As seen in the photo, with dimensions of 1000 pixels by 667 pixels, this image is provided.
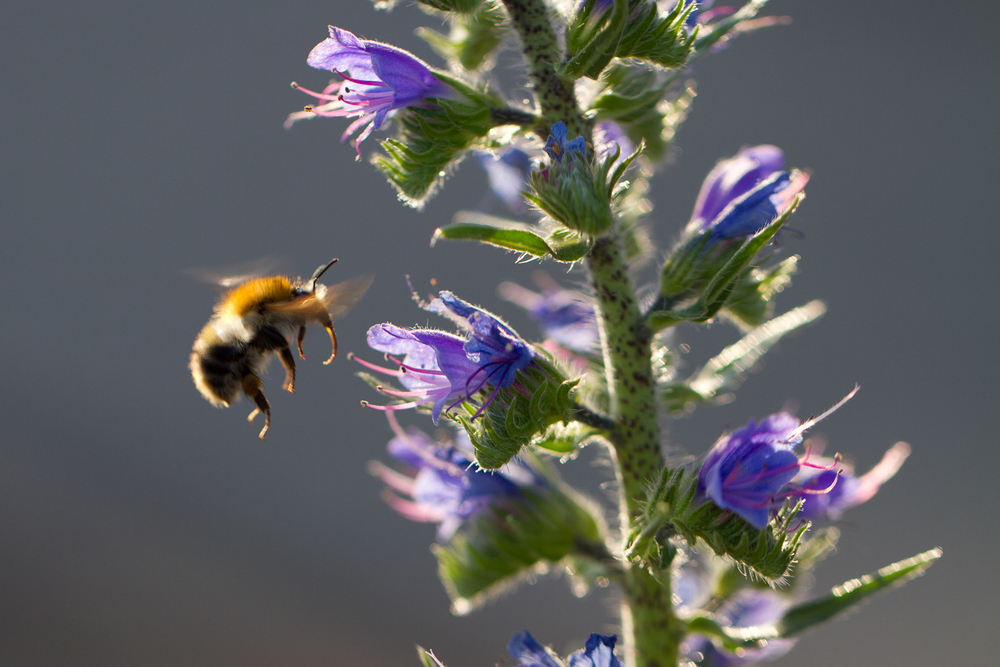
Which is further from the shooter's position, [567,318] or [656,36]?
[567,318]

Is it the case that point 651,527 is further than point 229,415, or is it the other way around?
point 229,415

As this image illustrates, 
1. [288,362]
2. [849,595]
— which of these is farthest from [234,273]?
[849,595]

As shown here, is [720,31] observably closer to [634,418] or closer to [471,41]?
[471,41]

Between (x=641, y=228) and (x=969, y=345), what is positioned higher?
(x=641, y=228)

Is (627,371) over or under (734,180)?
under

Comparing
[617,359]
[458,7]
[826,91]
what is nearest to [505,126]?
[458,7]

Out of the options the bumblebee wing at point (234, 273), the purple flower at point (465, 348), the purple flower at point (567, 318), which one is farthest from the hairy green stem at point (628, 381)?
the bumblebee wing at point (234, 273)

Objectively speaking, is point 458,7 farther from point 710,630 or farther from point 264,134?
point 264,134
